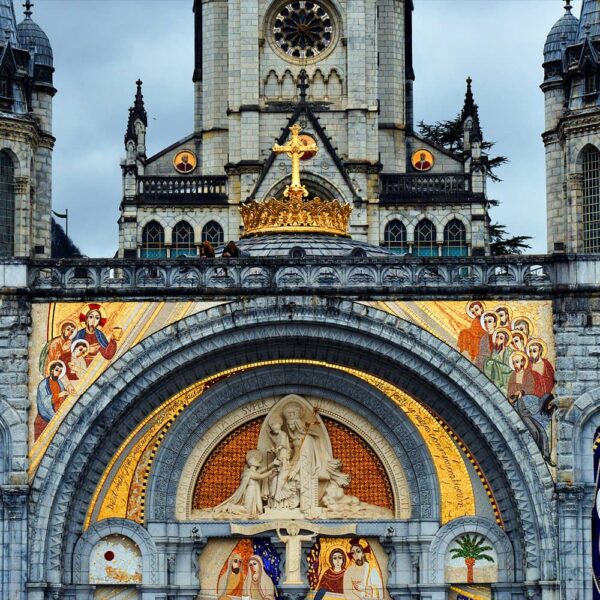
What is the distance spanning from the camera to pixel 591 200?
42094 mm

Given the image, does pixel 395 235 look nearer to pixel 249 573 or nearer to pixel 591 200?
pixel 591 200

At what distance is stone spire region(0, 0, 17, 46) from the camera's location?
139 ft

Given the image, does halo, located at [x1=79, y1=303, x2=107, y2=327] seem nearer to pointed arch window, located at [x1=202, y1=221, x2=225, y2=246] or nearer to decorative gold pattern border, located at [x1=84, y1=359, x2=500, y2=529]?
decorative gold pattern border, located at [x1=84, y1=359, x2=500, y2=529]

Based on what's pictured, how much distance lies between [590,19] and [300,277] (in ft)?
24.7

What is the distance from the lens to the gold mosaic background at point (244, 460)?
40.6 m

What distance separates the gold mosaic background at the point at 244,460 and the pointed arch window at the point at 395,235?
23.9 meters

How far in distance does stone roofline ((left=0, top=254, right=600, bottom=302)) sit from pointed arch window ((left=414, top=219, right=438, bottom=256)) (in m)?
24.8

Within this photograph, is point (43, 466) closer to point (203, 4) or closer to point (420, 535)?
point (420, 535)

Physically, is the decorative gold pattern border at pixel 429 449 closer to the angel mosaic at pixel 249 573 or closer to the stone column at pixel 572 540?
the stone column at pixel 572 540

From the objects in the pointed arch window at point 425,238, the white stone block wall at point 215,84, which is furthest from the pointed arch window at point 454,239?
the white stone block wall at point 215,84

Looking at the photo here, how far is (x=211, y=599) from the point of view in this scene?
40.5 m

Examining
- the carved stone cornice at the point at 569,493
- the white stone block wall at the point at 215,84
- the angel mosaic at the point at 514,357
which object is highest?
the white stone block wall at the point at 215,84

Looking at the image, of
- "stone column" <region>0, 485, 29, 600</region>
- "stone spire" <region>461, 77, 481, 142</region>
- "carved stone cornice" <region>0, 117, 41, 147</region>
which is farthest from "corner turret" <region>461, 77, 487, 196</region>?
"stone column" <region>0, 485, 29, 600</region>

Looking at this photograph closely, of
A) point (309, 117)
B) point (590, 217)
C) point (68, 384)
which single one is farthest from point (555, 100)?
point (309, 117)
